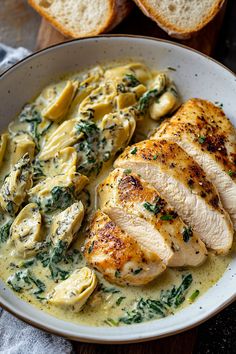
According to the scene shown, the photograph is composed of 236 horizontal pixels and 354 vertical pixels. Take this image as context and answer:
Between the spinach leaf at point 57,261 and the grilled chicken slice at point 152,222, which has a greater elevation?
the grilled chicken slice at point 152,222

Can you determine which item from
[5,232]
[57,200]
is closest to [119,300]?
[57,200]

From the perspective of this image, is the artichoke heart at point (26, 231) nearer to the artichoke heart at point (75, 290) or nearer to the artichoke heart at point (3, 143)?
the artichoke heart at point (75, 290)

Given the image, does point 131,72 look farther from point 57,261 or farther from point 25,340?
point 25,340

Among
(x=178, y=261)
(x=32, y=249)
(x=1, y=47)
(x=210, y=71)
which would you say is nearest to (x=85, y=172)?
(x=32, y=249)

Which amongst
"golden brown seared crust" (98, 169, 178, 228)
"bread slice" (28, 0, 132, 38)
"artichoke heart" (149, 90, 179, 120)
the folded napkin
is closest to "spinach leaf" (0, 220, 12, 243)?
the folded napkin

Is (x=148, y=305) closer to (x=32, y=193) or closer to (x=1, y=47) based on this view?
(x=32, y=193)

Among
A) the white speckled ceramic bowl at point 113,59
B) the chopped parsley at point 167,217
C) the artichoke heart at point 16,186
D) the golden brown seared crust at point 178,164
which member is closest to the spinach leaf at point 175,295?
the chopped parsley at point 167,217
